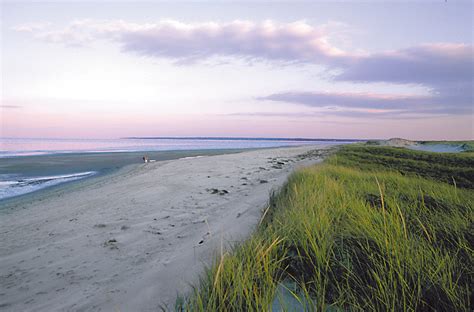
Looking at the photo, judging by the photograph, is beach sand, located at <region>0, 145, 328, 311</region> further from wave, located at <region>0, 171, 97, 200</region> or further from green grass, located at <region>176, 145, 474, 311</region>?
wave, located at <region>0, 171, 97, 200</region>

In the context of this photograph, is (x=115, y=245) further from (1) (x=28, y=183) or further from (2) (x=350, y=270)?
(1) (x=28, y=183)

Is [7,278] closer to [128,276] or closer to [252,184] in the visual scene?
[128,276]

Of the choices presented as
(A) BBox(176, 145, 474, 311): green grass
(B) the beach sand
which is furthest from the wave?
(A) BBox(176, 145, 474, 311): green grass

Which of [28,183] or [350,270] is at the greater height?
[350,270]

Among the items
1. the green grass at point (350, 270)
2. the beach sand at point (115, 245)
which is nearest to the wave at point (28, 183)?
the beach sand at point (115, 245)

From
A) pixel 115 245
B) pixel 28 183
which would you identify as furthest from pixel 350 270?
pixel 28 183

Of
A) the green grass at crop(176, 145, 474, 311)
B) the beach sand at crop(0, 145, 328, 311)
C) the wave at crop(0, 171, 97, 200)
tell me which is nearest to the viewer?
the green grass at crop(176, 145, 474, 311)

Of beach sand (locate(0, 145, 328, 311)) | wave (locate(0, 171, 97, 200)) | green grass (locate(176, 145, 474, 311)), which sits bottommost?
wave (locate(0, 171, 97, 200))

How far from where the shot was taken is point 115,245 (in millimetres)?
3854

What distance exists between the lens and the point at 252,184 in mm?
8320

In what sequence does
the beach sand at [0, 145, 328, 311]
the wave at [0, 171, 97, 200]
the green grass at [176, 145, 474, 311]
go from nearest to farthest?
the green grass at [176, 145, 474, 311] → the beach sand at [0, 145, 328, 311] → the wave at [0, 171, 97, 200]

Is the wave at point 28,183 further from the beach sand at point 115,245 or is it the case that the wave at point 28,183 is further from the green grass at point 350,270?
the green grass at point 350,270

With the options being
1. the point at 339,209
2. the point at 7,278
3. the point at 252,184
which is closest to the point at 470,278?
the point at 339,209

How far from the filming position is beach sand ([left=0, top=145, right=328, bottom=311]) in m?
2.56
